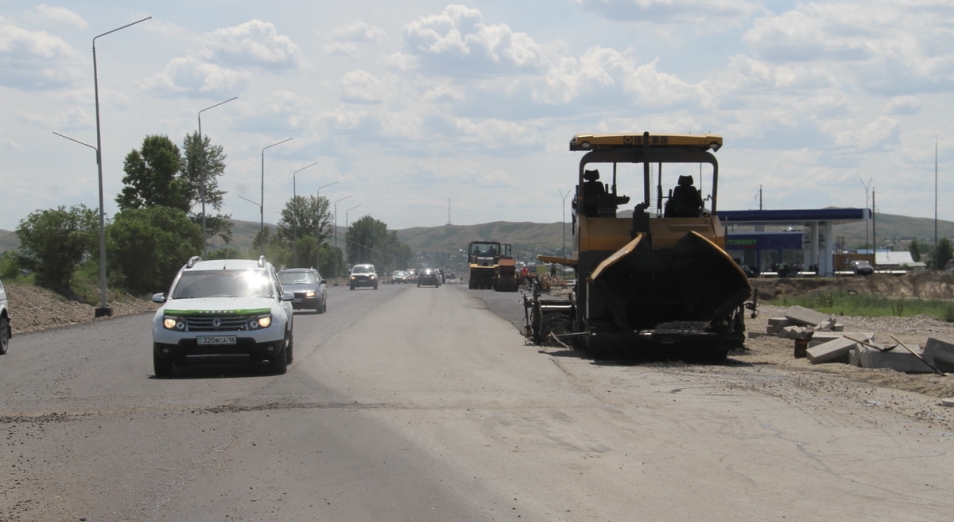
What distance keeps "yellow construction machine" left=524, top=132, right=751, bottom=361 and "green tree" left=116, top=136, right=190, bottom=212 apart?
A: 6981cm

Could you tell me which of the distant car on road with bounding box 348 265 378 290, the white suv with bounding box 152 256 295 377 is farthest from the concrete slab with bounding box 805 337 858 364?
the distant car on road with bounding box 348 265 378 290

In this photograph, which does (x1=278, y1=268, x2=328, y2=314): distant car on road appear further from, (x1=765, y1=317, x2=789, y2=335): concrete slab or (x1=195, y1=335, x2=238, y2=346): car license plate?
(x1=195, y1=335, x2=238, y2=346): car license plate

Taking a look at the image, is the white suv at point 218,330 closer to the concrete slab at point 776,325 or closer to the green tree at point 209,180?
the concrete slab at point 776,325

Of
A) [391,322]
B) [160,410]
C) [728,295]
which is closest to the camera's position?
[160,410]

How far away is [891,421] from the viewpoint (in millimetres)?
9789

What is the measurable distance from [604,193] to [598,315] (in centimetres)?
215

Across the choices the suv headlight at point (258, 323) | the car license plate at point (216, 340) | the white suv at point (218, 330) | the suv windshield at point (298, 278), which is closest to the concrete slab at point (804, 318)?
the white suv at point (218, 330)

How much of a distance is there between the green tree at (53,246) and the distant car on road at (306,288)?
1088cm

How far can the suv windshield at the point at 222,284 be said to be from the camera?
15117mm

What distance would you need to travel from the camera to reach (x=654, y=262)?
15.7 meters

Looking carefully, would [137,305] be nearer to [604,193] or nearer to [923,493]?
[604,193]

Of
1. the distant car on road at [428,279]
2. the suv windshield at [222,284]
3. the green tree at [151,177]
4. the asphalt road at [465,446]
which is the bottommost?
the distant car on road at [428,279]

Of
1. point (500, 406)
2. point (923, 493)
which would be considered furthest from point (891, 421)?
point (500, 406)

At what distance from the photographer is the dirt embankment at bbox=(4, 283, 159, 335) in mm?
28400
